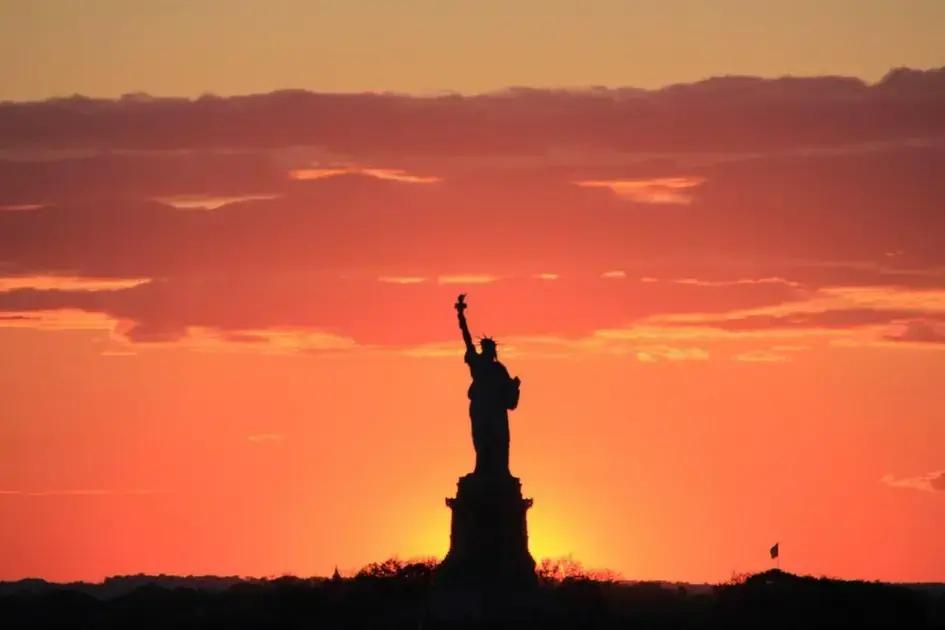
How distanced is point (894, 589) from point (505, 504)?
18253mm

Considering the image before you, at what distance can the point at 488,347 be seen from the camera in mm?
82938

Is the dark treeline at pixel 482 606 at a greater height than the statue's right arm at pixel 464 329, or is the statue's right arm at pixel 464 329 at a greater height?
the statue's right arm at pixel 464 329

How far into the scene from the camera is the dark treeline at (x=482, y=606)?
266 feet

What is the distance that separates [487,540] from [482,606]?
1834 mm

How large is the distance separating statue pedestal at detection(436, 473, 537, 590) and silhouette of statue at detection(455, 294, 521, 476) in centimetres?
86

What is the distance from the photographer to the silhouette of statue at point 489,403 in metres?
82.9

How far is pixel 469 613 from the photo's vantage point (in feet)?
263

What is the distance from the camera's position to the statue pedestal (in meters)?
81.4

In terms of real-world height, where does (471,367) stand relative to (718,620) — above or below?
above

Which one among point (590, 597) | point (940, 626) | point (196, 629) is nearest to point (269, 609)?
point (196, 629)

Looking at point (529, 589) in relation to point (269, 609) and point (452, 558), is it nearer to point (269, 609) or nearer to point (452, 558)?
point (452, 558)

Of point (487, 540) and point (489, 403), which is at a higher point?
point (489, 403)

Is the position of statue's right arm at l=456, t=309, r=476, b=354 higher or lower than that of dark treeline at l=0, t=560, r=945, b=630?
higher

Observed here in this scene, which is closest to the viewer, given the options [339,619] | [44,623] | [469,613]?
[469,613]
